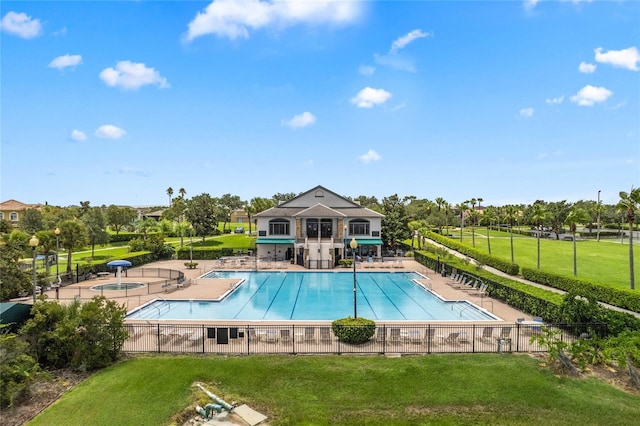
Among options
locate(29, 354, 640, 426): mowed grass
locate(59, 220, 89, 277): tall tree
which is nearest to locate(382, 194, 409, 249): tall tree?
locate(59, 220, 89, 277): tall tree

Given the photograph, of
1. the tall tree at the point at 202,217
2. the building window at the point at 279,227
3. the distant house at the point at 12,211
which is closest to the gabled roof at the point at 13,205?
the distant house at the point at 12,211

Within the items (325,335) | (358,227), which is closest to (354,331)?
(325,335)

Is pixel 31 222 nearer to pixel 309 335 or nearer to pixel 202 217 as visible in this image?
pixel 202 217

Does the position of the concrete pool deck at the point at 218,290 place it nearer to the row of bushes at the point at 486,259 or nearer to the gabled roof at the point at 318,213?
the row of bushes at the point at 486,259

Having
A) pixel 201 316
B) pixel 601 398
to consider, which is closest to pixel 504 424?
pixel 601 398

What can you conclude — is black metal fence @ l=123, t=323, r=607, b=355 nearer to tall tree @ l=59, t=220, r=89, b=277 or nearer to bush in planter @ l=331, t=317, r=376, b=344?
bush in planter @ l=331, t=317, r=376, b=344

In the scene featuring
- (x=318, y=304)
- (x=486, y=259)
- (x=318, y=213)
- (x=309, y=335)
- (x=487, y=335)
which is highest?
(x=318, y=213)

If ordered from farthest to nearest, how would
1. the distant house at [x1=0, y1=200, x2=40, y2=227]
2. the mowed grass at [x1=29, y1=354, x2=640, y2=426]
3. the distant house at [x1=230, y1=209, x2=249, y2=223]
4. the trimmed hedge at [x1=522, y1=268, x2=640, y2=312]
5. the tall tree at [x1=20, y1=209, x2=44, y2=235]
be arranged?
the distant house at [x1=230, y1=209, x2=249, y2=223] < the distant house at [x1=0, y1=200, x2=40, y2=227] < the tall tree at [x1=20, y1=209, x2=44, y2=235] < the trimmed hedge at [x1=522, y1=268, x2=640, y2=312] < the mowed grass at [x1=29, y1=354, x2=640, y2=426]
